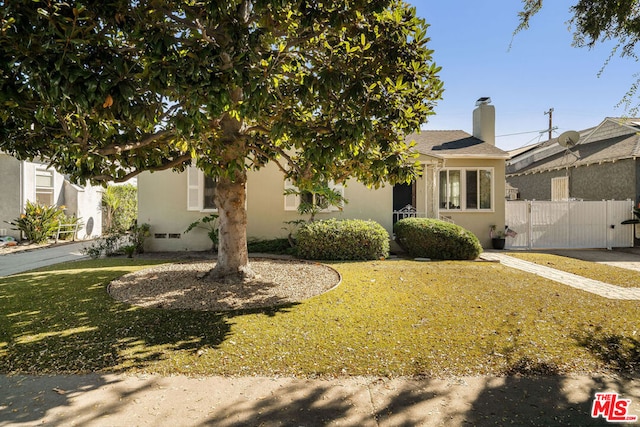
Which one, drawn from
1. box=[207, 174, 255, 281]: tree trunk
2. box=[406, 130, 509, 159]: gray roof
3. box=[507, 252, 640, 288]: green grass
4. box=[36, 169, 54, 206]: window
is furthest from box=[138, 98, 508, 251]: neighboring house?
box=[36, 169, 54, 206]: window

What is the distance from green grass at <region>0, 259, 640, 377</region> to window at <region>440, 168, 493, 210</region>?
7025 mm

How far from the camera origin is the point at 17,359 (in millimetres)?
3551

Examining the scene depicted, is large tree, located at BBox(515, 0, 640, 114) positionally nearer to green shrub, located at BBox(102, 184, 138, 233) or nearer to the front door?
the front door

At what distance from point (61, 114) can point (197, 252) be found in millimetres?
7390

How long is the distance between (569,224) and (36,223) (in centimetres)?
2080

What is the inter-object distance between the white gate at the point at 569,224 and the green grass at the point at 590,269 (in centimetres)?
205

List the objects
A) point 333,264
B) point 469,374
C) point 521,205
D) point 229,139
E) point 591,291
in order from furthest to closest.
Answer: point 521,205 < point 333,264 < point 591,291 < point 229,139 < point 469,374

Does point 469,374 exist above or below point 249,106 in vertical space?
below

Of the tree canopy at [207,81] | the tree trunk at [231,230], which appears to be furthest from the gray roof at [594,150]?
the tree trunk at [231,230]

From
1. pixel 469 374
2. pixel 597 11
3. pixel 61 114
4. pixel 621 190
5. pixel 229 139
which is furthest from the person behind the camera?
pixel 621 190

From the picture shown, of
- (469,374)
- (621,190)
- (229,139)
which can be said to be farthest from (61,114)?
(621,190)

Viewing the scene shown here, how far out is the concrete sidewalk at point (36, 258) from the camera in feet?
29.1

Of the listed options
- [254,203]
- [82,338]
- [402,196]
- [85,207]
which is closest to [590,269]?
[402,196]

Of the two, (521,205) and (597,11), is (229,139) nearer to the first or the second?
(597,11)
